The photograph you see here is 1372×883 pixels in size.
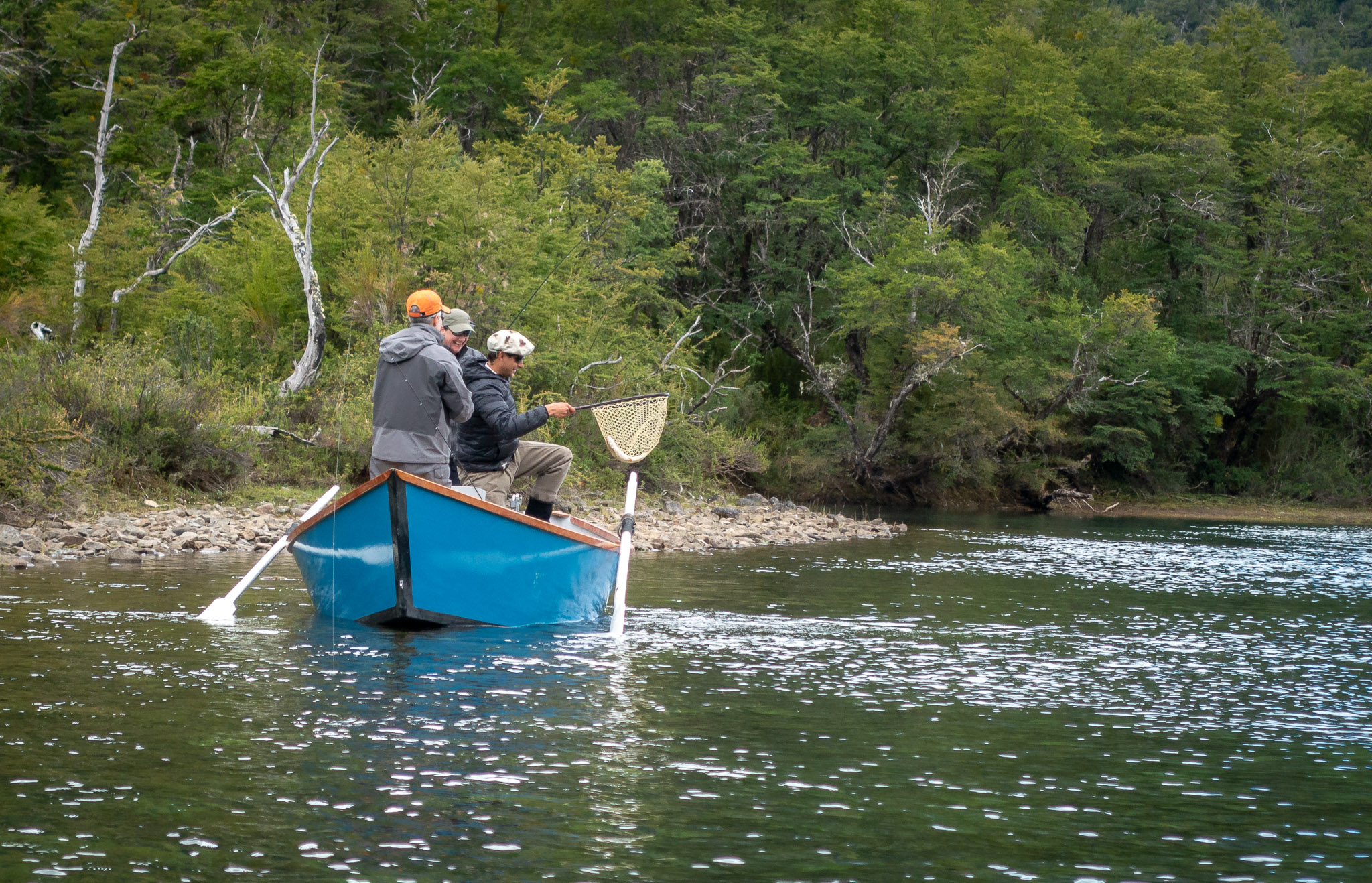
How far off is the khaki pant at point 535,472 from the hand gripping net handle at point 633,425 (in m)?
0.68

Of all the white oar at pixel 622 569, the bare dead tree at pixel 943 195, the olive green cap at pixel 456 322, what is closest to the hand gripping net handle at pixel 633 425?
the white oar at pixel 622 569

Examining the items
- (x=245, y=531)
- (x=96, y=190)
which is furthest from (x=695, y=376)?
(x=245, y=531)

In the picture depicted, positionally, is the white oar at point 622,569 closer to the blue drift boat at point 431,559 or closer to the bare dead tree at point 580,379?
the blue drift boat at point 431,559

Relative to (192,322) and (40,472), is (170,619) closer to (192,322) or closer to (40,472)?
(40,472)

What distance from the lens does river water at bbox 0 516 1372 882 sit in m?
4.77

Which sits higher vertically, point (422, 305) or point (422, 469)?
point (422, 305)

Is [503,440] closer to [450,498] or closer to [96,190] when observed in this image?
[450,498]

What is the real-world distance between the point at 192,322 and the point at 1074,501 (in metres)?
24.6

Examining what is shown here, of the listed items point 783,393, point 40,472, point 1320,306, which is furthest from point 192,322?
point 1320,306

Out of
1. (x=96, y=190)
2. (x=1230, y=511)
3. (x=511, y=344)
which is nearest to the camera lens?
(x=511, y=344)

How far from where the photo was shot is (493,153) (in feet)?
104

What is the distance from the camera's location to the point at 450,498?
8922 millimetres

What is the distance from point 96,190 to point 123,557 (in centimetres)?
1863

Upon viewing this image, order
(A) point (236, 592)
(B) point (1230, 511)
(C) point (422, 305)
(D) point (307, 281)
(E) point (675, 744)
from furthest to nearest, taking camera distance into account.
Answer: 1. (B) point (1230, 511)
2. (D) point (307, 281)
3. (A) point (236, 592)
4. (C) point (422, 305)
5. (E) point (675, 744)
